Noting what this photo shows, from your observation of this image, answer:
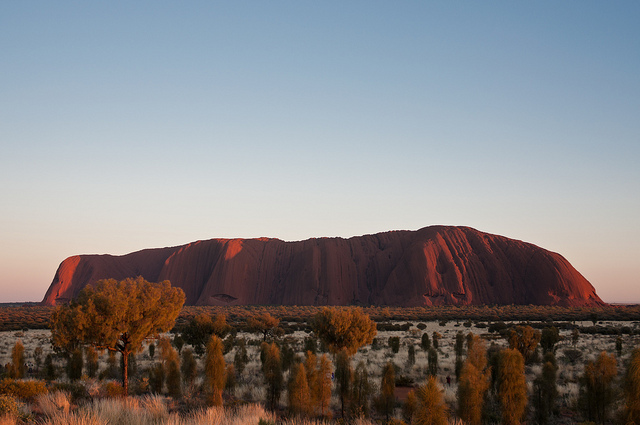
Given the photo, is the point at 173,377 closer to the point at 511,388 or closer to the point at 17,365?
the point at 17,365

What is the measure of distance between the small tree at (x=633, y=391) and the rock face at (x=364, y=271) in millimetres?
81383

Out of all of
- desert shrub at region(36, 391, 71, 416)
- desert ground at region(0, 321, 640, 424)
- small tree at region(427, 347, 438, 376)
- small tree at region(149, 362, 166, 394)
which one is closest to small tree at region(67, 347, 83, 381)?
desert ground at region(0, 321, 640, 424)

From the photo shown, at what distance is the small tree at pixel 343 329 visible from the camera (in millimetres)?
21656

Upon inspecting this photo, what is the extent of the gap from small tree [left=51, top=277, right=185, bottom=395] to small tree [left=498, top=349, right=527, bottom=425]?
38.5 feet

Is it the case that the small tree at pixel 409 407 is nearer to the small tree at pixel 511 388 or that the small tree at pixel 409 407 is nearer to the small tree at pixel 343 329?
the small tree at pixel 511 388

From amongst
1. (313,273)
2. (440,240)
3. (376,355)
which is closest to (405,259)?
(440,240)

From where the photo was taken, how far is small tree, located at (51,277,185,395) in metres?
16.0

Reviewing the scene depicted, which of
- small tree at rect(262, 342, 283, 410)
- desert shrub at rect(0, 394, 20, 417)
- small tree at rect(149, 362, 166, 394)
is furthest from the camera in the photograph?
small tree at rect(149, 362, 166, 394)

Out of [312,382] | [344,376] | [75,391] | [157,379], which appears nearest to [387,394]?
[344,376]

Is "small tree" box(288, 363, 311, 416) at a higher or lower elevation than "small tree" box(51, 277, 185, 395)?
lower

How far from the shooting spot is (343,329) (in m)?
21.7

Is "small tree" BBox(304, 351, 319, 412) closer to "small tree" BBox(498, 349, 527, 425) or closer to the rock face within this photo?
"small tree" BBox(498, 349, 527, 425)

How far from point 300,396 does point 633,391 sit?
833cm

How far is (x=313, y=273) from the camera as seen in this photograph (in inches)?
4080
